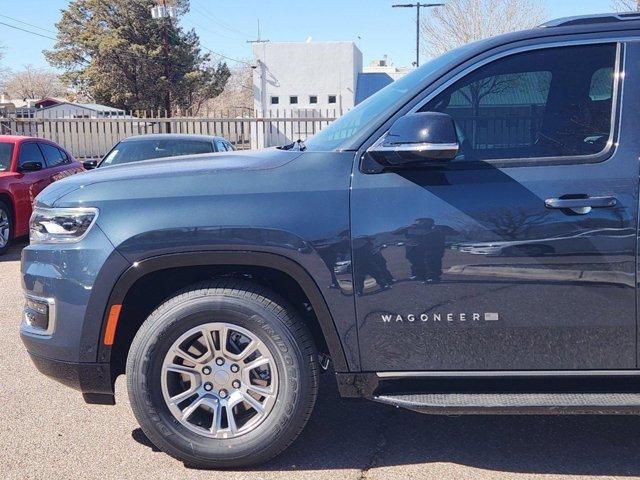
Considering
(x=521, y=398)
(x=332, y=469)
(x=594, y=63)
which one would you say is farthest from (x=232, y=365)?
(x=594, y=63)

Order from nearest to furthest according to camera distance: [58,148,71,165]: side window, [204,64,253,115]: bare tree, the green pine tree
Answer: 1. [58,148,71,165]: side window
2. the green pine tree
3. [204,64,253,115]: bare tree

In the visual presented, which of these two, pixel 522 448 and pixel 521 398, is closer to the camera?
pixel 521 398

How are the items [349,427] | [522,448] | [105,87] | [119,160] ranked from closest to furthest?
[522,448]
[349,427]
[119,160]
[105,87]

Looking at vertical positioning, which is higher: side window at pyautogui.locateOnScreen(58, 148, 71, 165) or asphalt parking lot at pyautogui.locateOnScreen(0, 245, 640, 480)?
side window at pyautogui.locateOnScreen(58, 148, 71, 165)

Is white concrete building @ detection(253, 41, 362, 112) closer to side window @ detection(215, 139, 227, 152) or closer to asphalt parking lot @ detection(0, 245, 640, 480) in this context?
side window @ detection(215, 139, 227, 152)

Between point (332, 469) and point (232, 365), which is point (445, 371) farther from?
point (232, 365)

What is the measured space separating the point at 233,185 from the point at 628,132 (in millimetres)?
1881

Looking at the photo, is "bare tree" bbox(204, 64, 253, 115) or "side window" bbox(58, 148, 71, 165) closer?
"side window" bbox(58, 148, 71, 165)

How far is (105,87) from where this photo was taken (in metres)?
47.6

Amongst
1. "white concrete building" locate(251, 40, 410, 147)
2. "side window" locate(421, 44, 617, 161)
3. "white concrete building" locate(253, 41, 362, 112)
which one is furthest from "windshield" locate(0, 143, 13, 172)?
"white concrete building" locate(253, 41, 362, 112)

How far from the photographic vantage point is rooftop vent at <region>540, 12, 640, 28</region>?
331cm

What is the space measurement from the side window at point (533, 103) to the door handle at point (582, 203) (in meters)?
0.27

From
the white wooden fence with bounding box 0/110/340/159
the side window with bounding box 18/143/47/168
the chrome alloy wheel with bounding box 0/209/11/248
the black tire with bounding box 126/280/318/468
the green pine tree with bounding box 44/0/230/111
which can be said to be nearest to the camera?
the black tire with bounding box 126/280/318/468

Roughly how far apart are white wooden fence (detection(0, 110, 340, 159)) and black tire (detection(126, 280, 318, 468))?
614 inches
